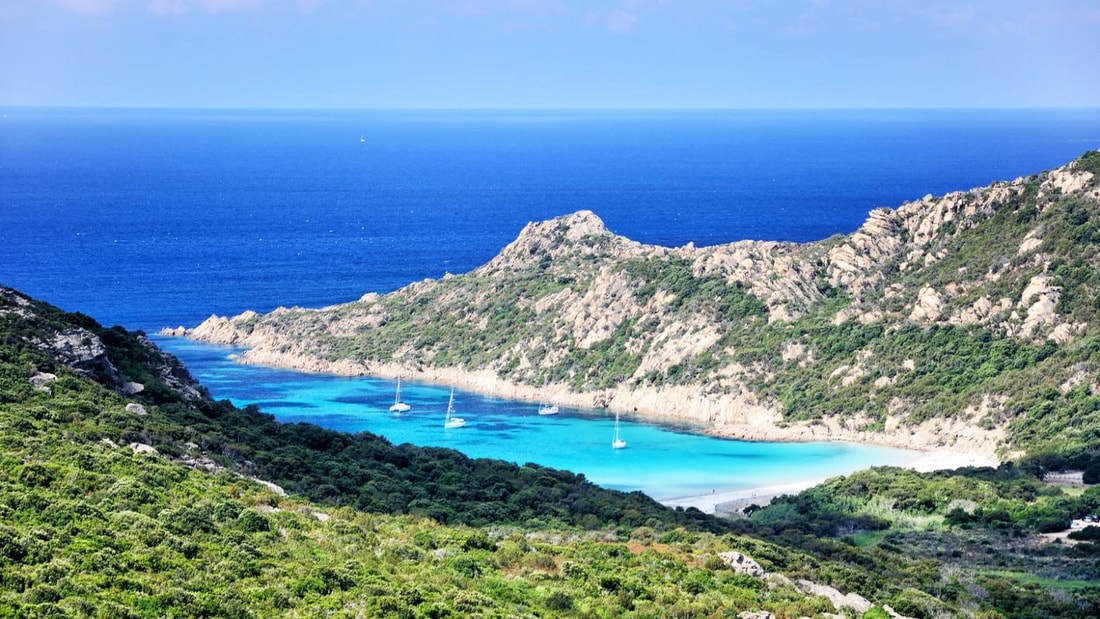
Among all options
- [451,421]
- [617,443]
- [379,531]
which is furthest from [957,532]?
[451,421]

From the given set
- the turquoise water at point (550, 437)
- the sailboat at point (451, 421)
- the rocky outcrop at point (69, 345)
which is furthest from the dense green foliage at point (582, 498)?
the sailboat at point (451, 421)

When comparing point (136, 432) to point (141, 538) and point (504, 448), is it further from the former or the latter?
point (504, 448)

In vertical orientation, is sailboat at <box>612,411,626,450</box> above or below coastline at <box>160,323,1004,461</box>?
below

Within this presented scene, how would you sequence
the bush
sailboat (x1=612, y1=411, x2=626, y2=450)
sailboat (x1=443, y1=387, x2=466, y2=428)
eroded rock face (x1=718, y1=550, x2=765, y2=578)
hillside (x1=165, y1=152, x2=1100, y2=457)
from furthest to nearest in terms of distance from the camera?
sailboat (x1=443, y1=387, x2=466, y2=428), sailboat (x1=612, y1=411, x2=626, y2=450), hillside (x1=165, y1=152, x2=1100, y2=457), the bush, eroded rock face (x1=718, y1=550, x2=765, y2=578)

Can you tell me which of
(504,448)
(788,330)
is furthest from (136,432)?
(788,330)

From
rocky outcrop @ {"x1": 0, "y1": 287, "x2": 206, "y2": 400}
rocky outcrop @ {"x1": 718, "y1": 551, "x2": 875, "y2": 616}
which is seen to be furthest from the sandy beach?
rocky outcrop @ {"x1": 0, "y1": 287, "x2": 206, "y2": 400}

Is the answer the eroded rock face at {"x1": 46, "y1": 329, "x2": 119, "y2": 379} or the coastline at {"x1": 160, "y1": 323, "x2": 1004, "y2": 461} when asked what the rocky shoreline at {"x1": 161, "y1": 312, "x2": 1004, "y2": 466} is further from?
the eroded rock face at {"x1": 46, "y1": 329, "x2": 119, "y2": 379}
